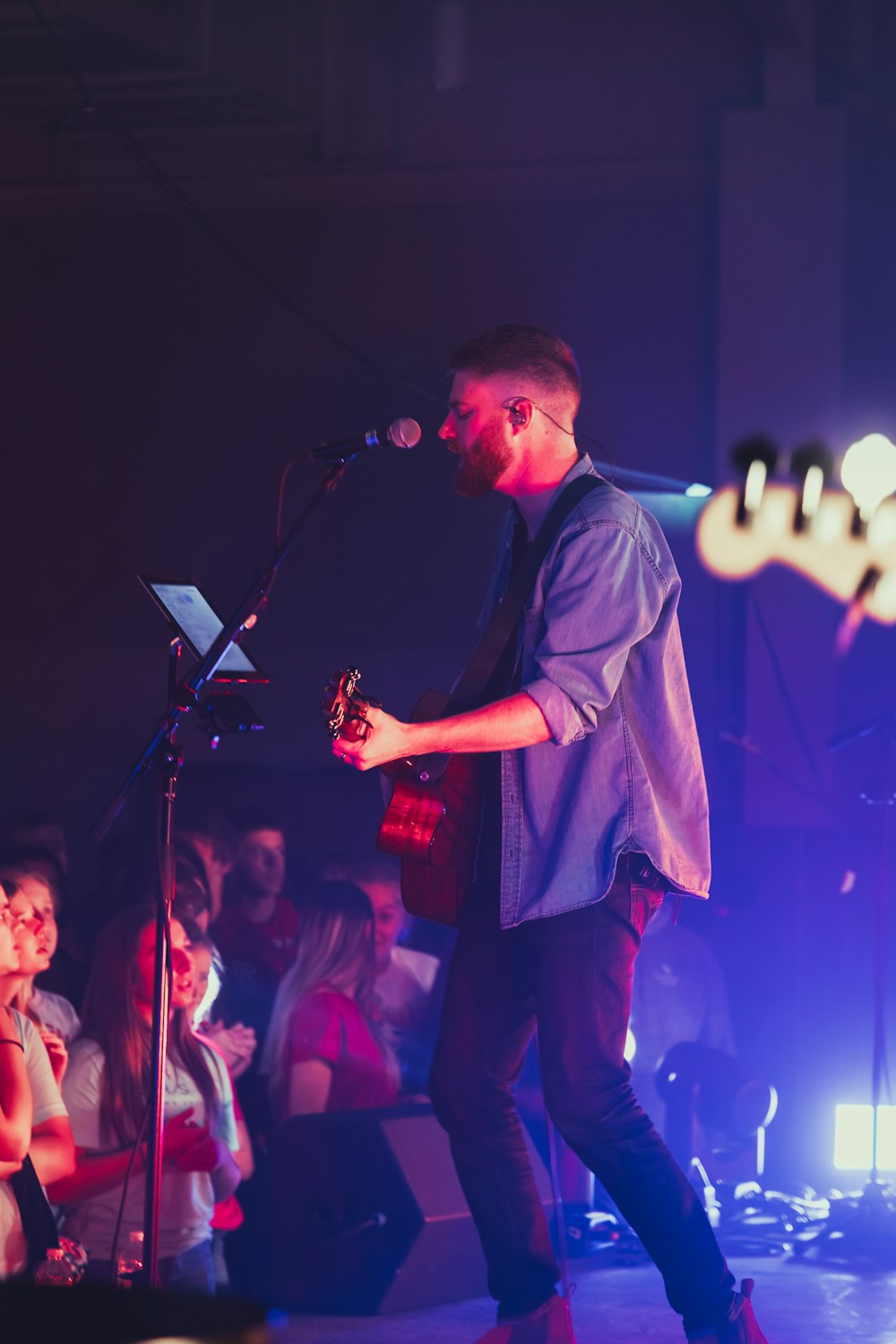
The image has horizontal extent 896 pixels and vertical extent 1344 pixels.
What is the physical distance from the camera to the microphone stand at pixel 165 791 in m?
2.71

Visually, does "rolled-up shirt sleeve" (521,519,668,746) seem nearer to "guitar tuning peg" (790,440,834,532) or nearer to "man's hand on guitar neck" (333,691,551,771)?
"man's hand on guitar neck" (333,691,551,771)

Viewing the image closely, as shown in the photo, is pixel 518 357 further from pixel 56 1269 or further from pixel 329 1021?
pixel 329 1021

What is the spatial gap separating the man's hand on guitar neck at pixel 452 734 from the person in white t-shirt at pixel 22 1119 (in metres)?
1.33

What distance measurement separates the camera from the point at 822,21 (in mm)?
6777

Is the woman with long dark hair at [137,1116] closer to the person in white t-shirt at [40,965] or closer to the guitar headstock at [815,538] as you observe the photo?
the person in white t-shirt at [40,965]

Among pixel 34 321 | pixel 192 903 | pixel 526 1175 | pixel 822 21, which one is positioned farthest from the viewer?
pixel 34 321

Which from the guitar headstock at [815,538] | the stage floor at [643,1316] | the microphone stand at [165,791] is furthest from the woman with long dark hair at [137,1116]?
the guitar headstock at [815,538]

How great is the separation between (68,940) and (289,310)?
3324mm

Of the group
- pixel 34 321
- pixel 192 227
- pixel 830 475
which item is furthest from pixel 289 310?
pixel 830 475

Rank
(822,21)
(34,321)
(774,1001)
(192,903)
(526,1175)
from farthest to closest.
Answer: (34,321), (822,21), (774,1001), (192,903), (526,1175)

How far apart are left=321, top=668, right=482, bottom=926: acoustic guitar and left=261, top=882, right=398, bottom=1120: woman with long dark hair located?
1.62m

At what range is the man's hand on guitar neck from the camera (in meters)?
2.32

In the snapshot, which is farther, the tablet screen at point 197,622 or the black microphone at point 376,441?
the tablet screen at point 197,622

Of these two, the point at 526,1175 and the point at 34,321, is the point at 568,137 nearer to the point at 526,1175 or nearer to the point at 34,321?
the point at 34,321
